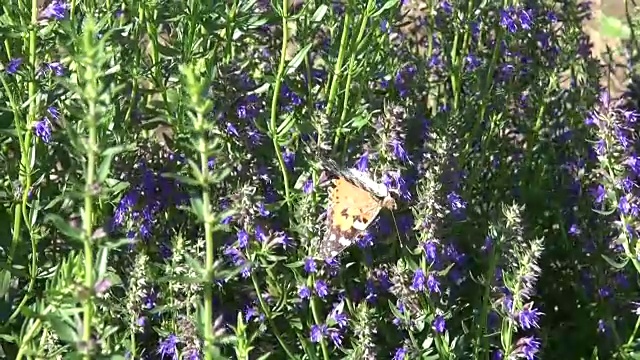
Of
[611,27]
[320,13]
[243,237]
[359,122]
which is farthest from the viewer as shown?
[611,27]

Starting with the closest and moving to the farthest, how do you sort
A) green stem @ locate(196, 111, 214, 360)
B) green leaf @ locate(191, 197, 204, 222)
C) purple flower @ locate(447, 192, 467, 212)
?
green stem @ locate(196, 111, 214, 360)
green leaf @ locate(191, 197, 204, 222)
purple flower @ locate(447, 192, 467, 212)

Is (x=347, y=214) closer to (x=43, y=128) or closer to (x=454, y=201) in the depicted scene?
(x=454, y=201)

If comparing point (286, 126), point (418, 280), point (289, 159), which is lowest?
point (418, 280)

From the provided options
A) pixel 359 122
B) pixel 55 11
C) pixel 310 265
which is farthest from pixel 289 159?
pixel 55 11

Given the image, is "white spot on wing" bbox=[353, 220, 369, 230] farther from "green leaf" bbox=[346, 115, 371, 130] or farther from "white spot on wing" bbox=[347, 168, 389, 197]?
"green leaf" bbox=[346, 115, 371, 130]

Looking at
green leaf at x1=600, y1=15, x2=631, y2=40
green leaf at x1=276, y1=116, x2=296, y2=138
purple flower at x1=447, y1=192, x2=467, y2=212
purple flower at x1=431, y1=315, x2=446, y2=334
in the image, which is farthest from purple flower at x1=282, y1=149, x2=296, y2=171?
green leaf at x1=600, y1=15, x2=631, y2=40

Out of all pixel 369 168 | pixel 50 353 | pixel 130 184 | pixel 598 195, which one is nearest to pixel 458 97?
pixel 598 195

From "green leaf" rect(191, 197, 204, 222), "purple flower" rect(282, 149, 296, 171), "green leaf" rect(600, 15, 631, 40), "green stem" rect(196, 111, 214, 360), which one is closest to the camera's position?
"green stem" rect(196, 111, 214, 360)

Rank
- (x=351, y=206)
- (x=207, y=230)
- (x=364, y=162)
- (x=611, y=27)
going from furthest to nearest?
(x=611, y=27)
(x=364, y=162)
(x=351, y=206)
(x=207, y=230)
